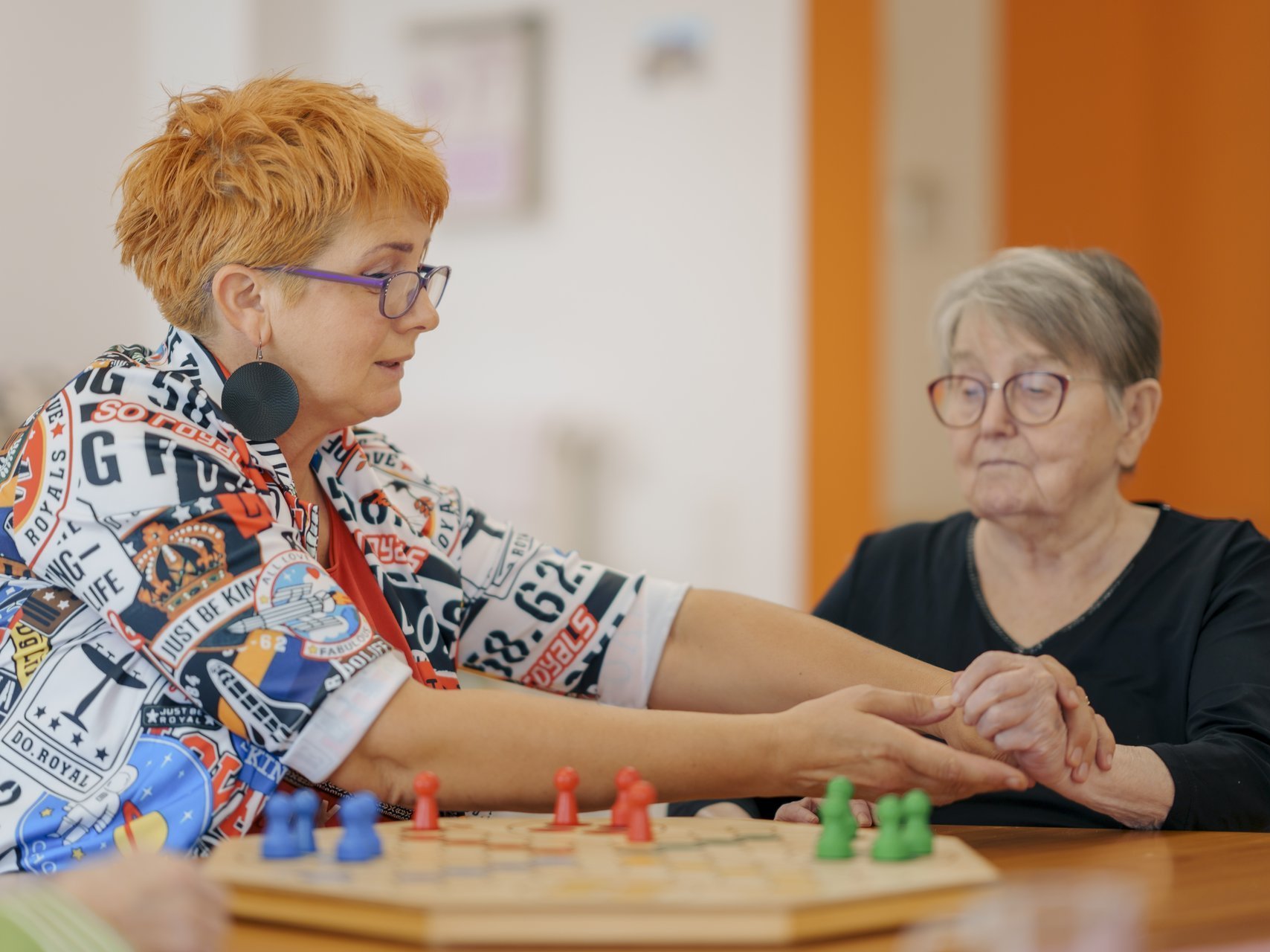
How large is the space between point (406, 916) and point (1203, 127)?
187 inches

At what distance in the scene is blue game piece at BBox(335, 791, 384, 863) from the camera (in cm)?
101

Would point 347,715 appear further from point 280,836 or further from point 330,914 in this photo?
point 330,914

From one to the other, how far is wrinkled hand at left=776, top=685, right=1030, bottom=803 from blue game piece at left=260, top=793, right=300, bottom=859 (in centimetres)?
43

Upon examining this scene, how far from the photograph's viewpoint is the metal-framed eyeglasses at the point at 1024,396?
6.15 ft

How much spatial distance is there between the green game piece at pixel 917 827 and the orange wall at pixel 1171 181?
4.10 meters

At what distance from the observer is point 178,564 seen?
1192mm

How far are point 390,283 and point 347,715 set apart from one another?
1.59 feet

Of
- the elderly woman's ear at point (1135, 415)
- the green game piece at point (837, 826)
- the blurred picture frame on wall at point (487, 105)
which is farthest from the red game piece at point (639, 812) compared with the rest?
the blurred picture frame on wall at point (487, 105)

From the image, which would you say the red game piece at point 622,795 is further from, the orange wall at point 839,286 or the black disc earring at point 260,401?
the orange wall at point 839,286

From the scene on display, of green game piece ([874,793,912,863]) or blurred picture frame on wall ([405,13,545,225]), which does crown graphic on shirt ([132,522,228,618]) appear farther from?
blurred picture frame on wall ([405,13,545,225])

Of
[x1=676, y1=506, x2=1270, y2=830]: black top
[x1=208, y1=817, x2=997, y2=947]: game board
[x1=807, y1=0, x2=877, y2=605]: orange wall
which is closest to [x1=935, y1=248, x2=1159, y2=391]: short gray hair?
[x1=676, y1=506, x2=1270, y2=830]: black top

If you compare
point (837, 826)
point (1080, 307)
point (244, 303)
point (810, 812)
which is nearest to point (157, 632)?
point (244, 303)

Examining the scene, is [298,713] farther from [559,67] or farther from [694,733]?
[559,67]

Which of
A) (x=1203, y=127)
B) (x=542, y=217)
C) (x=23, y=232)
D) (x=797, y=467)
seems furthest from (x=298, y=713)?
(x=1203, y=127)
